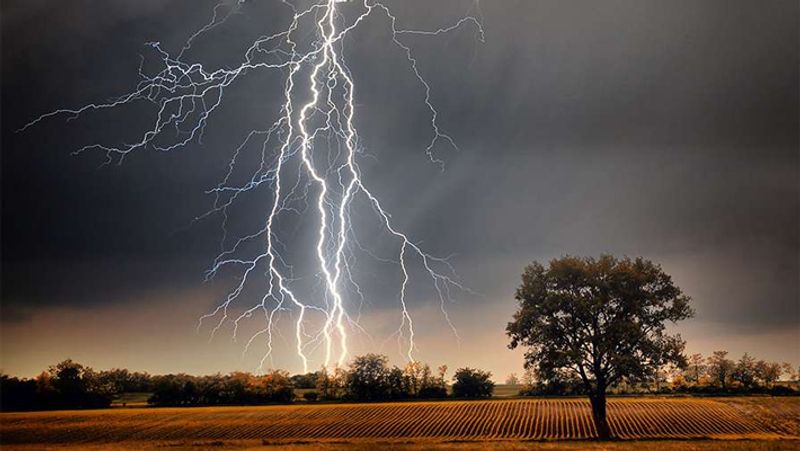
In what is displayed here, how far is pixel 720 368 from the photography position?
60531mm

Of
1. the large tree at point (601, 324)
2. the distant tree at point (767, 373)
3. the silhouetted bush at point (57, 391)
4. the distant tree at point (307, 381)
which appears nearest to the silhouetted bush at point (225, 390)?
the silhouetted bush at point (57, 391)

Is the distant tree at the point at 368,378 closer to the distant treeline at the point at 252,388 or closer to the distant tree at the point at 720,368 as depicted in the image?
the distant treeline at the point at 252,388

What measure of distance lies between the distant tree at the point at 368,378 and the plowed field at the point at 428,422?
645 centimetres

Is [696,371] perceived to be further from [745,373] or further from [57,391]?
[57,391]

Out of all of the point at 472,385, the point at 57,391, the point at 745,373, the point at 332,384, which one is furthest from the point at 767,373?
the point at 57,391

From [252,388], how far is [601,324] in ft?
127

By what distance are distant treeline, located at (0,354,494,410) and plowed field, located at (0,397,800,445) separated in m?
6.71

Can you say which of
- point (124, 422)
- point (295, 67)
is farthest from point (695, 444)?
point (124, 422)

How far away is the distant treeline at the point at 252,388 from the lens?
54562mm

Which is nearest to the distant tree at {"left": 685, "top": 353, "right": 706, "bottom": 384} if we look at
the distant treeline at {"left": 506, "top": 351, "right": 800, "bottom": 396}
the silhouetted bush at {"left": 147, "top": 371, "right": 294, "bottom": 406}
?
the distant treeline at {"left": 506, "top": 351, "right": 800, "bottom": 396}

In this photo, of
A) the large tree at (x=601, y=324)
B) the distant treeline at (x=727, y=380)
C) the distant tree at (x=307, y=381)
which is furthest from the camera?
the distant tree at (x=307, y=381)

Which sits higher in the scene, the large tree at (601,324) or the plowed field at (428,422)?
the large tree at (601,324)

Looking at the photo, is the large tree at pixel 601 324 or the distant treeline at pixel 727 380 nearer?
the large tree at pixel 601 324

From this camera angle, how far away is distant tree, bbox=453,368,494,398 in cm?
5366
